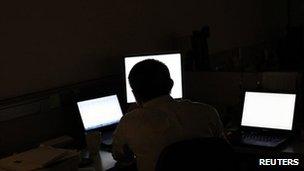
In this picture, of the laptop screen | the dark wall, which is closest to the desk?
the dark wall

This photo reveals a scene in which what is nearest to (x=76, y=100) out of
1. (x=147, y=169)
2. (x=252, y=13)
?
(x=147, y=169)

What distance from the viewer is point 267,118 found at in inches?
108

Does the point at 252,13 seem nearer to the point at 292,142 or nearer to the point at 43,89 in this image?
the point at 292,142

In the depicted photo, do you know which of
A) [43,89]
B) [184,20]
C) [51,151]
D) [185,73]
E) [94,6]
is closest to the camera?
[51,151]

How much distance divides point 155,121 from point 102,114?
3.12 feet

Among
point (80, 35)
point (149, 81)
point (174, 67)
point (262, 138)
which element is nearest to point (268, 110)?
point (262, 138)

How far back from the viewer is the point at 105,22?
124 inches

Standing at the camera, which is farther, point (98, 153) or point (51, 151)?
point (98, 153)

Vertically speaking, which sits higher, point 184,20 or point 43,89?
point 184,20

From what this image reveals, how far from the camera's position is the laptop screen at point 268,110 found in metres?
2.66

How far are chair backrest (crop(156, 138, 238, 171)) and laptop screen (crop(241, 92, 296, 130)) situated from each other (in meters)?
1.04

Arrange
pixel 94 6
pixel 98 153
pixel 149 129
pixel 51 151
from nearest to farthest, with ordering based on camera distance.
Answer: pixel 149 129, pixel 51 151, pixel 98 153, pixel 94 6

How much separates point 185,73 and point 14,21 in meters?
1.38

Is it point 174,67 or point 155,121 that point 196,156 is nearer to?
point 155,121
